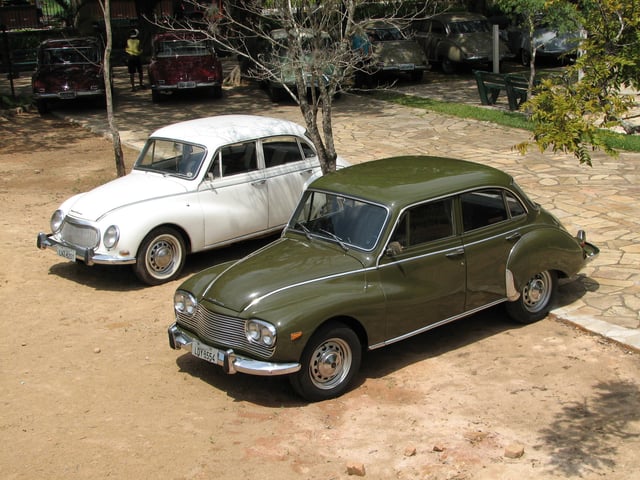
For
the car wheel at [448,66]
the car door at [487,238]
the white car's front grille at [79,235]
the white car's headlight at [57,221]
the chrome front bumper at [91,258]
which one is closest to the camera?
the car door at [487,238]

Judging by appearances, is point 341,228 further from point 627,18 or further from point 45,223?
point 45,223

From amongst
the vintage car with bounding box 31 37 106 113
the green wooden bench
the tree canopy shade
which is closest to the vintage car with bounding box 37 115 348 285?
the tree canopy shade

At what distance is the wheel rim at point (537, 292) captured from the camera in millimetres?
8203

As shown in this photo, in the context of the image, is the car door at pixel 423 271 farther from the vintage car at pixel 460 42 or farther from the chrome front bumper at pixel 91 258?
the vintage car at pixel 460 42

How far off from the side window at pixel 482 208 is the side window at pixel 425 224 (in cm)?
20

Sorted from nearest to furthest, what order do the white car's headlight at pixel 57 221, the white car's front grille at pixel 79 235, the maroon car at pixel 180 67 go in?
the white car's front grille at pixel 79 235, the white car's headlight at pixel 57 221, the maroon car at pixel 180 67

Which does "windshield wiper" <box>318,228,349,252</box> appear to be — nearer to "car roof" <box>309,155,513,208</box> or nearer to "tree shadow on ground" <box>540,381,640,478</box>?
"car roof" <box>309,155,513,208</box>

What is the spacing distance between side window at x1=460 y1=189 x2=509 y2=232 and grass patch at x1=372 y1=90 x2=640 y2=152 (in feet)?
24.3

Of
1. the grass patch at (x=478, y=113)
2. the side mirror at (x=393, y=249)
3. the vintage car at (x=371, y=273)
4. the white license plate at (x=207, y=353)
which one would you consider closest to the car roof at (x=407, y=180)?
the vintage car at (x=371, y=273)

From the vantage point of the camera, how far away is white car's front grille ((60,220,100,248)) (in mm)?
9273

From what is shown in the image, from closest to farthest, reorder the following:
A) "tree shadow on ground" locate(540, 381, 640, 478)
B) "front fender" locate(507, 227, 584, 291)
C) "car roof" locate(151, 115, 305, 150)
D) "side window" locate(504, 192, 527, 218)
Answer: "tree shadow on ground" locate(540, 381, 640, 478), "front fender" locate(507, 227, 584, 291), "side window" locate(504, 192, 527, 218), "car roof" locate(151, 115, 305, 150)

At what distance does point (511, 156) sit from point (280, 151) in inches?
217

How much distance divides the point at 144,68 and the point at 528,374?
80.0 feet

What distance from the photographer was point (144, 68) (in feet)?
95.5
